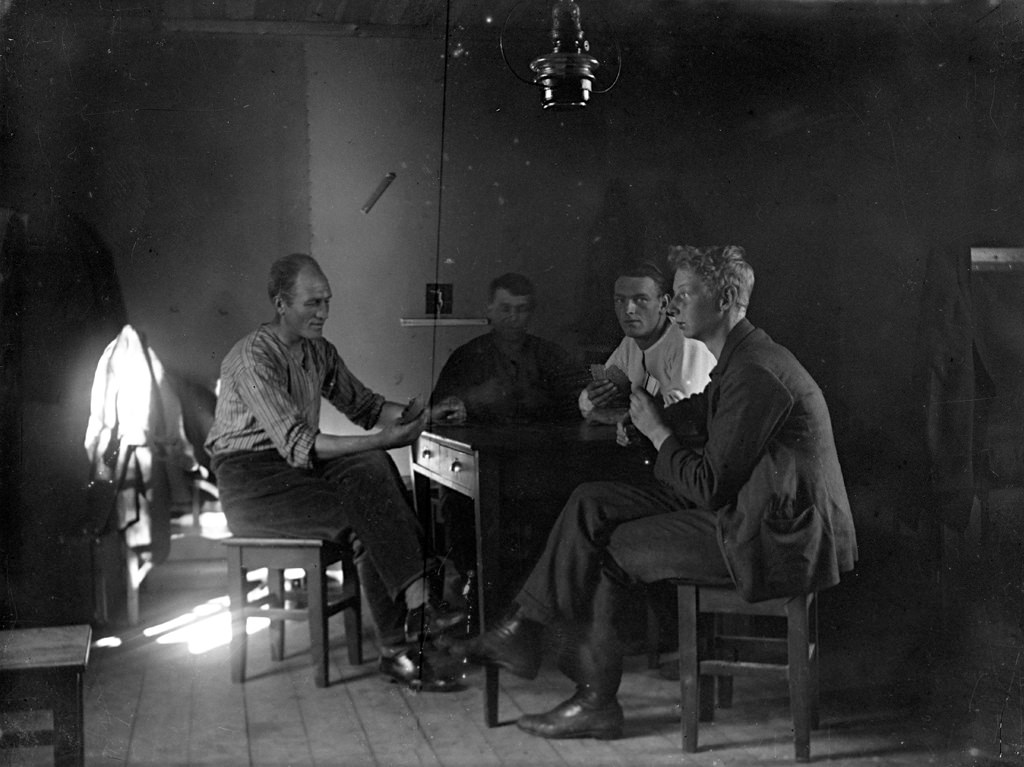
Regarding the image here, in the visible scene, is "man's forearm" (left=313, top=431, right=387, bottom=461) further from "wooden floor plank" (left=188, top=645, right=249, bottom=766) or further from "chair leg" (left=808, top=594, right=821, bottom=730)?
"chair leg" (left=808, top=594, right=821, bottom=730)

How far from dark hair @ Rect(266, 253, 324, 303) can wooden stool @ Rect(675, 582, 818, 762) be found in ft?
4.06

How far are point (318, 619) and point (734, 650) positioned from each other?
1086 millimetres

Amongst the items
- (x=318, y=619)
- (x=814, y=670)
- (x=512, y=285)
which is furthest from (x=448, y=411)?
(x=814, y=670)

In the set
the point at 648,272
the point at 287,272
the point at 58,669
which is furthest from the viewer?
the point at 648,272

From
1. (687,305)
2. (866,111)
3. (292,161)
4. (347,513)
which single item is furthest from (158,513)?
(866,111)

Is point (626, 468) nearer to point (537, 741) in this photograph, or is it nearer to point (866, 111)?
point (537, 741)

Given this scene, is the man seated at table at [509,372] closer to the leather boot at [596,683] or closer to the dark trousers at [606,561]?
the dark trousers at [606,561]

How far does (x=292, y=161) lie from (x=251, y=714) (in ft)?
4.65

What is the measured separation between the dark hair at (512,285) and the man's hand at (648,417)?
1.24 ft

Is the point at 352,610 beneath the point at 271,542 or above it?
beneath

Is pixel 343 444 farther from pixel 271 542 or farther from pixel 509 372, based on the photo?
pixel 509 372

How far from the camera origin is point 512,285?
257 centimetres

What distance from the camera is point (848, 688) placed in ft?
8.95

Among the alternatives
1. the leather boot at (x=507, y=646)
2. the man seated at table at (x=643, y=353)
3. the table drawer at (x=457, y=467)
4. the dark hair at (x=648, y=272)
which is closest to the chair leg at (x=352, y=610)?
the leather boot at (x=507, y=646)
